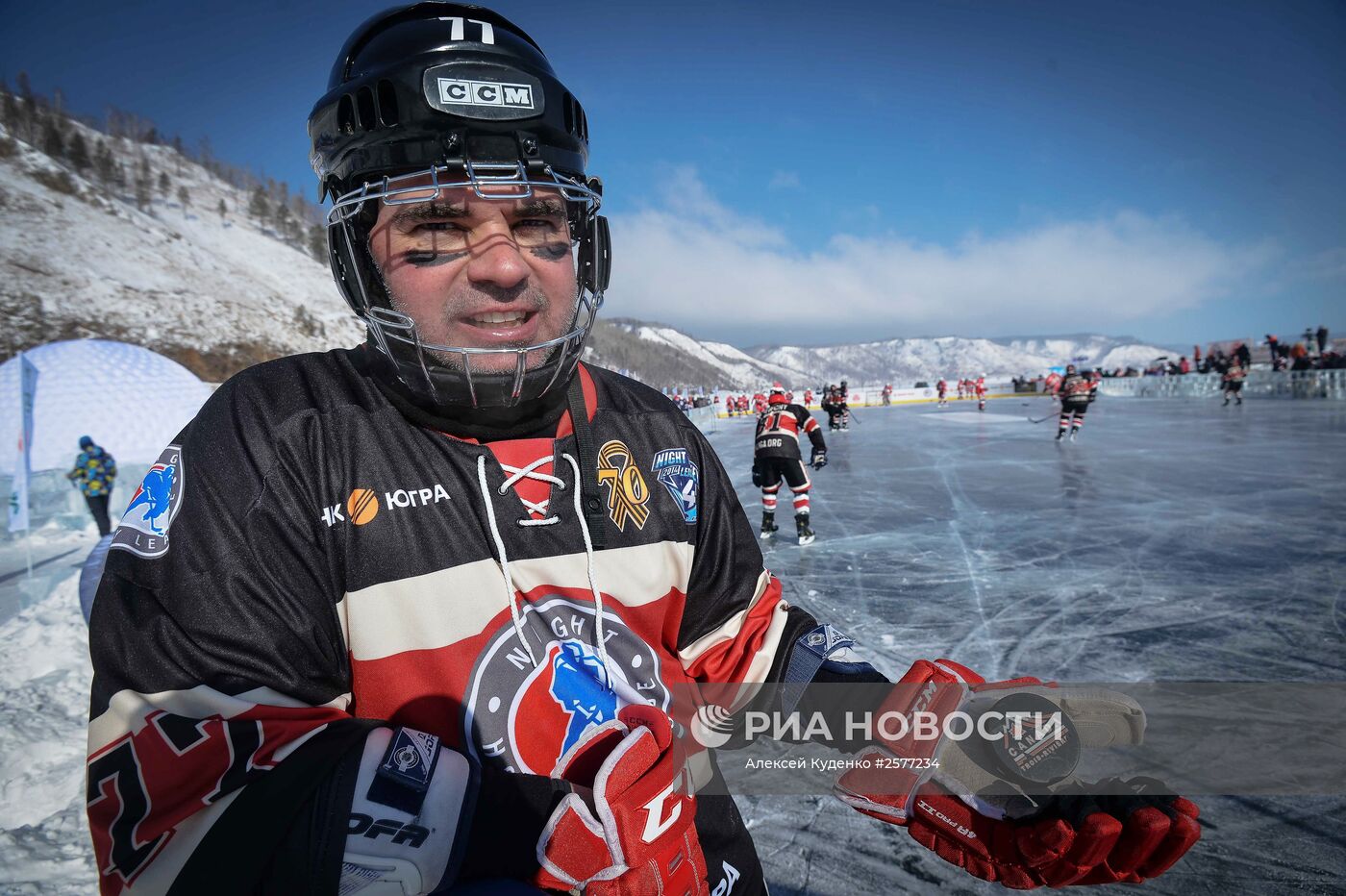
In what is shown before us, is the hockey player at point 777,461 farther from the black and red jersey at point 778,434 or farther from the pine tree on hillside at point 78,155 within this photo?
the pine tree on hillside at point 78,155

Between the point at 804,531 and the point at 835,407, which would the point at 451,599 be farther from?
the point at 835,407

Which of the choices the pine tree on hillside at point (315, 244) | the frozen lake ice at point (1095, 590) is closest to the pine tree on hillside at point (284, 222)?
the pine tree on hillside at point (315, 244)

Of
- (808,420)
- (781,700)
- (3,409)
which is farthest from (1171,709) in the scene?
(3,409)

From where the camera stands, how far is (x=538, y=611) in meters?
1.34

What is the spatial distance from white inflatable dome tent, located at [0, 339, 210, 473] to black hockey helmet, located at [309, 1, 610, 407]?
13534 millimetres

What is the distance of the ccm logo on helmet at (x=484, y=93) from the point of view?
1.39 metres

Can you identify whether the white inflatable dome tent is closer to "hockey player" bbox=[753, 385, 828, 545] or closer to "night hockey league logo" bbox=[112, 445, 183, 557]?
"hockey player" bbox=[753, 385, 828, 545]

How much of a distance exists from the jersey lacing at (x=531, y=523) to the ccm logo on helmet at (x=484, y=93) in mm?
852

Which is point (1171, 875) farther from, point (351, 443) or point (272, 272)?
point (272, 272)

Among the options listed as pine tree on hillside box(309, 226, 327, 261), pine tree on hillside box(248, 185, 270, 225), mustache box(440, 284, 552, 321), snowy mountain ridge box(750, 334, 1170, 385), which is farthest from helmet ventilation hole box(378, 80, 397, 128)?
snowy mountain ridge box(750, 334, 1170, 385)

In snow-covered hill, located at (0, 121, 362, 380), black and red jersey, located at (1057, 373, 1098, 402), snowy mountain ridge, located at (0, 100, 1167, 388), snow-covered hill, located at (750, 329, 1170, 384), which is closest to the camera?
black and red jersey, located at (1057, 373, 1098, 402)

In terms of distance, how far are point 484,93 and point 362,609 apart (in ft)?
4.02

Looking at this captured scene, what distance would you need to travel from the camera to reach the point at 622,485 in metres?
1.58

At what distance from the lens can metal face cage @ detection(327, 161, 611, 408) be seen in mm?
1339
